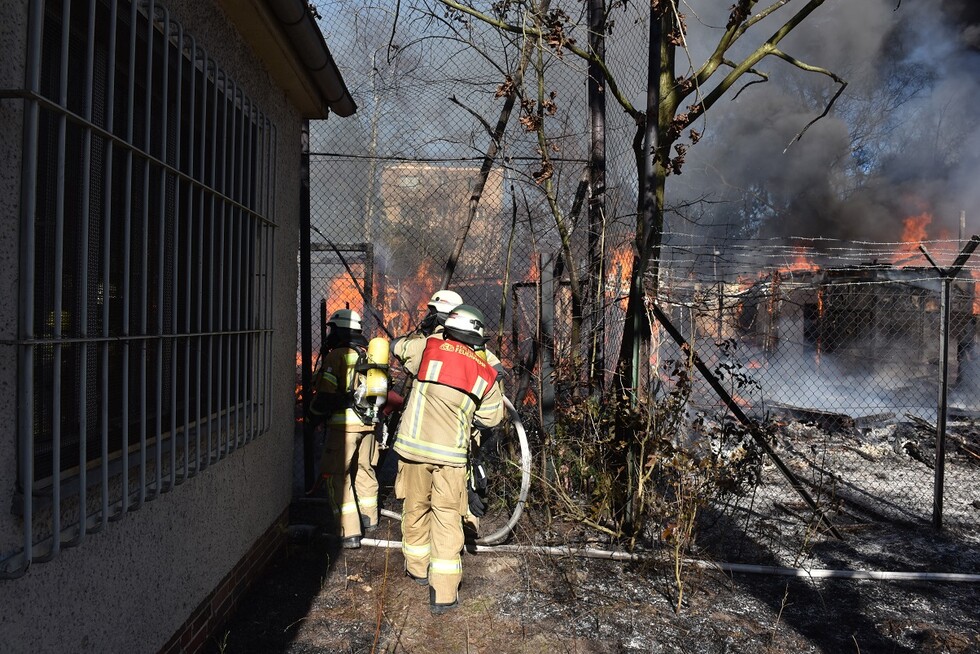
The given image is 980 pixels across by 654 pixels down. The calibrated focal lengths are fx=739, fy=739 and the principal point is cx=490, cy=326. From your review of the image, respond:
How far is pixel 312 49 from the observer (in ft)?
12.8

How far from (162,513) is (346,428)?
7.13 ft

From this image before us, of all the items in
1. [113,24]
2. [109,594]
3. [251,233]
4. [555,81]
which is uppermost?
[555,81]

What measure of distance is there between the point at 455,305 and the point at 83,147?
2.61 metres

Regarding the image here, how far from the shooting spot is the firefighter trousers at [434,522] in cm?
373

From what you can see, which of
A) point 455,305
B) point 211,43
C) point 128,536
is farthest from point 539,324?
point 128,536

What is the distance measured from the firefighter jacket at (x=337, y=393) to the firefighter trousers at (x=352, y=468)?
4cm

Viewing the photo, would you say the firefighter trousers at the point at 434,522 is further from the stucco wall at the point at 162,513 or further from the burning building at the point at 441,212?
the burning building at the point at 441,212

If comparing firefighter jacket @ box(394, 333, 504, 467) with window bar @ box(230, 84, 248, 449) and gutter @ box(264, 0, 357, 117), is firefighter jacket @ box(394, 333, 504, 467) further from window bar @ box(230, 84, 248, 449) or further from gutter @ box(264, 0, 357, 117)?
gutter @ box(264, 0, 357, 117)

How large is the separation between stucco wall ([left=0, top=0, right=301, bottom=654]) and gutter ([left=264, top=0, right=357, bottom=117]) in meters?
0.23

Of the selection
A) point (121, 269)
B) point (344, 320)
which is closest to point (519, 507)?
point (344, 320)

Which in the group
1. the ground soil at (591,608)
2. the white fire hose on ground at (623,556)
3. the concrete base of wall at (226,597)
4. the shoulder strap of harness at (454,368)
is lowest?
the ground soil at (591,608)

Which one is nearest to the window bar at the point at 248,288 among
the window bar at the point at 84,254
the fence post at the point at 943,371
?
the window bar at the point at 84,254

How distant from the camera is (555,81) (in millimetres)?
5922

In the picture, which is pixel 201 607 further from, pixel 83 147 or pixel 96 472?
pixel 83 147
